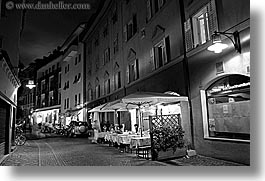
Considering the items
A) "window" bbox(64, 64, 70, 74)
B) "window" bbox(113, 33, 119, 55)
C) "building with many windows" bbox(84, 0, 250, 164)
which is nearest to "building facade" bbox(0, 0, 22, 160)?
"window" bbox(64, 64, 70, 74)

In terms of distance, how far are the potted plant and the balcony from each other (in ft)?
4.73

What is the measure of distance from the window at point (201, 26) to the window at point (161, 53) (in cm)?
30

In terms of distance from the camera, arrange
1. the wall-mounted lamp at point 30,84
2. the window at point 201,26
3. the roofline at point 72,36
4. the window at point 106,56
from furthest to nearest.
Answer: the window at point 106,56 < the window at point 201,26 < the roofline at point 72,36 < the wall-mounted lamp at point 30,84

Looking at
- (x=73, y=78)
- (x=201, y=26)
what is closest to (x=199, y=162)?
(x=201, y=26)

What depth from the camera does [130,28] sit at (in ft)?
10.3

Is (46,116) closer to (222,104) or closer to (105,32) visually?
(105,32)

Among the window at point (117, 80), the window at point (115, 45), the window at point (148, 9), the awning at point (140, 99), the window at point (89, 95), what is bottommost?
the awning at point (140, 99)

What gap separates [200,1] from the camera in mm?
3055

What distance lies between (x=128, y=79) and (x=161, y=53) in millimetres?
617

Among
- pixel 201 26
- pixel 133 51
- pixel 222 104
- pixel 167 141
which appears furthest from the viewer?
pixel 133 51

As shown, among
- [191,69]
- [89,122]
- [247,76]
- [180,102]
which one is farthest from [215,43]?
[89,122]

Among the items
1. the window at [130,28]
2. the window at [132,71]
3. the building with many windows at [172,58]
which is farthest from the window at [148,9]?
the window at [132,71]

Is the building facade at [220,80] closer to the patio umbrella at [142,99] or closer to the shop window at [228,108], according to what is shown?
the shop window at [228,108]

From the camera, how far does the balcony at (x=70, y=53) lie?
275 cm
